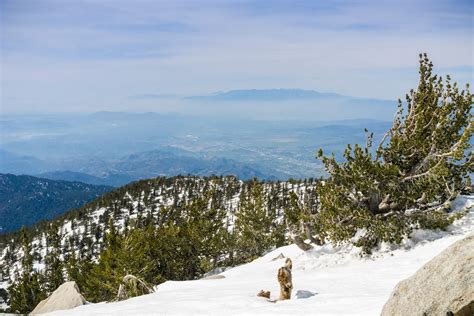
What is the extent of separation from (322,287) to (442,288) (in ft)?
32.0

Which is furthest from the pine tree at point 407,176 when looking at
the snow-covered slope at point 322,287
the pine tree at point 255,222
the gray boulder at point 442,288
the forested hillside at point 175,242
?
the pine tree at point 255,222

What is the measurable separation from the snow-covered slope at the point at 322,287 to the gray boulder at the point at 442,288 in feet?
8.69

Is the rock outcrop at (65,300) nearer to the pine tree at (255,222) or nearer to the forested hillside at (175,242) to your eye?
the forested hillside at (175,242)

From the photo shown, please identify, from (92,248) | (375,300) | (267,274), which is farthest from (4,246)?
(375,300)

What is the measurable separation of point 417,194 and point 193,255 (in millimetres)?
35027

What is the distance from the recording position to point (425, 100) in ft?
86.3

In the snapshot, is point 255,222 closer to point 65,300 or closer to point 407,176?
point 407,176

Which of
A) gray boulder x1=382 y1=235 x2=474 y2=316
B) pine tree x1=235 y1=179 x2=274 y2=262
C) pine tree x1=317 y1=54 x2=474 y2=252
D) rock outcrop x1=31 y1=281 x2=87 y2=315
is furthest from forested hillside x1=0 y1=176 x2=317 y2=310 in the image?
gray boulder x1=382 y1=235 x2=474 y2=316

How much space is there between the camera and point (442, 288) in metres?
8.50

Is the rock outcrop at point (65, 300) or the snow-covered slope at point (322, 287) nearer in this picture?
the snow-covered slope at point (322, 287)

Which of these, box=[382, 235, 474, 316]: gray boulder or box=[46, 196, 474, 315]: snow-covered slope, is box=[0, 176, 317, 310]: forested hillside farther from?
box=[382, 235, 474, 316]: gray boulder

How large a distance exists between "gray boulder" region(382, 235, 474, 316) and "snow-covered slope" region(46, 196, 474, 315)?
8.69ft

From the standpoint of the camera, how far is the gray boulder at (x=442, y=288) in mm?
8055

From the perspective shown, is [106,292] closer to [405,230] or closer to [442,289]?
[405,230]
